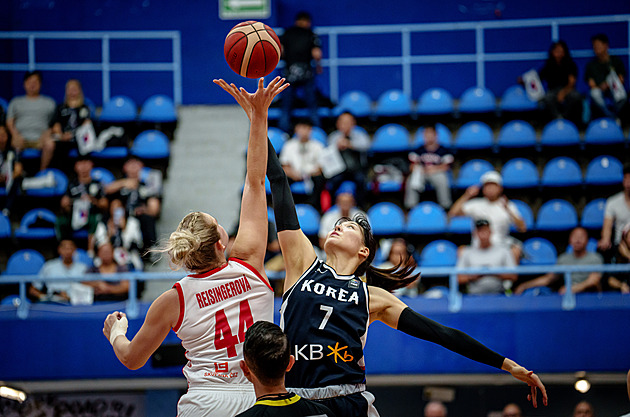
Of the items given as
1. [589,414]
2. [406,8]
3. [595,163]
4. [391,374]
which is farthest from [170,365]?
[406,8]

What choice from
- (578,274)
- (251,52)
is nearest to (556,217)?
(578,274)

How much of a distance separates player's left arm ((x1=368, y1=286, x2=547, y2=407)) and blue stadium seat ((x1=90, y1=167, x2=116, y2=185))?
22.0 ft

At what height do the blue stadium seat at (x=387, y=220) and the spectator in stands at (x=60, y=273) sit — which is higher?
the blue stadium seat at (x=387, y=220)

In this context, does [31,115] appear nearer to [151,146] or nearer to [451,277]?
[151,146]

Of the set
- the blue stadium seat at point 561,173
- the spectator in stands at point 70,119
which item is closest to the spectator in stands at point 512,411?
the blue stadium seat at point 561,173

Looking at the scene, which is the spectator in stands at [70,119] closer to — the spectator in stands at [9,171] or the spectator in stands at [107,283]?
the spectator in stands at [9,171]

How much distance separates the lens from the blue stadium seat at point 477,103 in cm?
1085

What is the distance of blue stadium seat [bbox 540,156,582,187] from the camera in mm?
9602

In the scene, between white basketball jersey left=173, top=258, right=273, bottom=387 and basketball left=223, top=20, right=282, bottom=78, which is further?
basketball left=223, top=20, right=282, bottom=78

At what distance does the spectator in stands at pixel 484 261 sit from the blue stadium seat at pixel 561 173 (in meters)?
2.12

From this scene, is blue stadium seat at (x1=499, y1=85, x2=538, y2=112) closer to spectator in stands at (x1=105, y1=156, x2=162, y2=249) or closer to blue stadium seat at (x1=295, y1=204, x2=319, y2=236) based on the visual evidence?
blue stadium seat at (x1=295, y1=204, x2=319, y2=236)

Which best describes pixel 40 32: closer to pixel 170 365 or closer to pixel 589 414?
pixel 170 365

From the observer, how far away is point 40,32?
495 inches

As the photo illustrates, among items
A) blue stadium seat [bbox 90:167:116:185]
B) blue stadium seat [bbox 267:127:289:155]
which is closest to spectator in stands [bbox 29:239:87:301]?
blue stadium seat [bbox 90:167:116:185]
